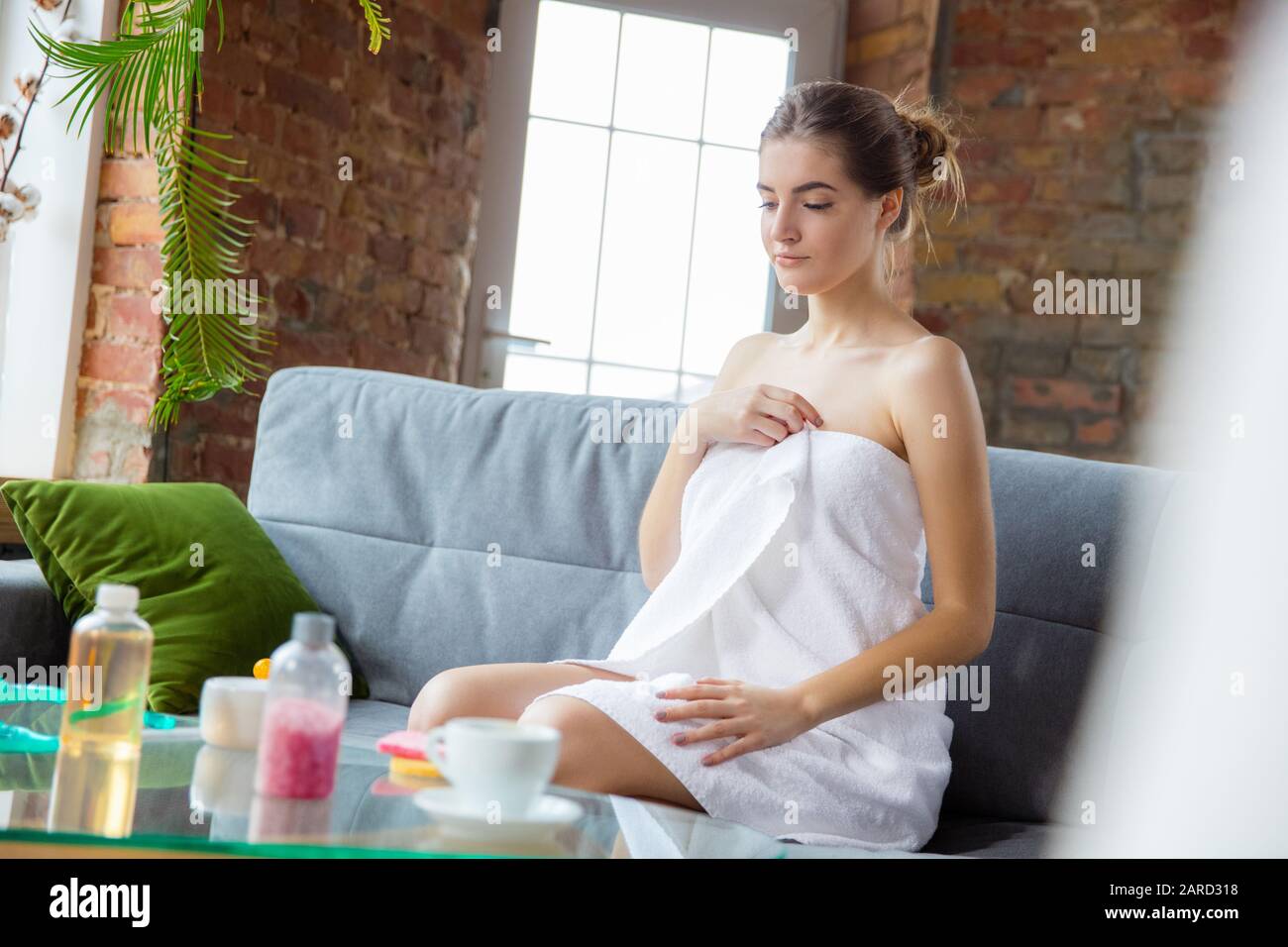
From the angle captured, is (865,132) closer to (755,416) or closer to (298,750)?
(755,416)

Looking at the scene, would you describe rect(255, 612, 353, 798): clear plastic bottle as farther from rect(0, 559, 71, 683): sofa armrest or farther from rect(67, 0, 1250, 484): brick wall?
rect(67, 0, 1250, 484): brick wall

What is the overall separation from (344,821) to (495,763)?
0.13m

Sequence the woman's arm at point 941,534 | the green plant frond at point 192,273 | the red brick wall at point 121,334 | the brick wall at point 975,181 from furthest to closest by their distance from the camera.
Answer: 1. the brick wall at point 975,181
2. the red brick wall at point 121,334
3. the green plant frond at point 192,273
4. the woman's arm at point 941,534

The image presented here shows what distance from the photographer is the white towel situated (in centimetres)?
145

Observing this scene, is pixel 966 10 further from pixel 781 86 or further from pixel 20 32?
pixel 20 32

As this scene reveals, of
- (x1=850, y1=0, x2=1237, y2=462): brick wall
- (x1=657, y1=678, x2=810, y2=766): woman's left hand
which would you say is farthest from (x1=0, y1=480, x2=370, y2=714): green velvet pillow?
(x1=850, y1=0, x2=1237, y2=462): brick wall

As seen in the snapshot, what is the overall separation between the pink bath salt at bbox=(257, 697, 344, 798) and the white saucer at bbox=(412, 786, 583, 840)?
80 mm

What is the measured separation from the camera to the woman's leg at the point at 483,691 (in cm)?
158

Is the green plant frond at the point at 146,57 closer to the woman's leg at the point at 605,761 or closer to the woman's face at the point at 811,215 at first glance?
the woman's face at the point at 811,215

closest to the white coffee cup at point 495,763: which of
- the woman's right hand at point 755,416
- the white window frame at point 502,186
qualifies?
the woman's right hand at point 755,416

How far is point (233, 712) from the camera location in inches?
45.9

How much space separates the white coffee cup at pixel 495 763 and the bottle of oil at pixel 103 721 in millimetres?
235

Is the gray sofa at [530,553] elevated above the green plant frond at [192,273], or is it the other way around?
the green plant frond at [192,273]
